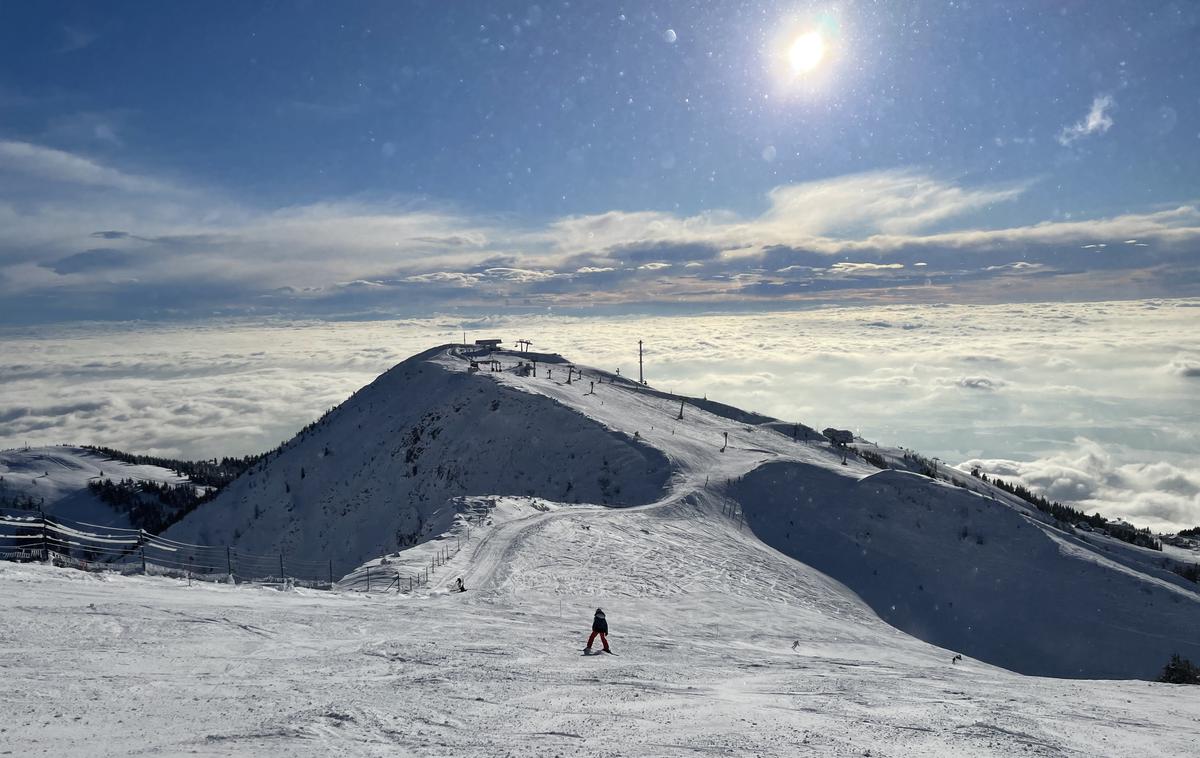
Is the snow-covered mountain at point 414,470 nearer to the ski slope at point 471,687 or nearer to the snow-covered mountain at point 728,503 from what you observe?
the snow-covered mountain at point 728,503

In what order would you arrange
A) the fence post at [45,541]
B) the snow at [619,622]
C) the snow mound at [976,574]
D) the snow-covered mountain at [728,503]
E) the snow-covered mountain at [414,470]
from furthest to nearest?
the snow-covered mountain at [414,470]
the snow-covered mountain at [728,503]
the snow mound at [976,574]
the fence post at [45,541]
the snow at [619,622]

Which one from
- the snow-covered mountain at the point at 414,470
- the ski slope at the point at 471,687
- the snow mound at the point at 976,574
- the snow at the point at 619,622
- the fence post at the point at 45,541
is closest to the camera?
the ski slope at the point at 471,687

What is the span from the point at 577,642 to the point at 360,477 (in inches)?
2205

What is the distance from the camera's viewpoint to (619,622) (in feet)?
79.4

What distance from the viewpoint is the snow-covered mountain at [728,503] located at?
39.5 meters

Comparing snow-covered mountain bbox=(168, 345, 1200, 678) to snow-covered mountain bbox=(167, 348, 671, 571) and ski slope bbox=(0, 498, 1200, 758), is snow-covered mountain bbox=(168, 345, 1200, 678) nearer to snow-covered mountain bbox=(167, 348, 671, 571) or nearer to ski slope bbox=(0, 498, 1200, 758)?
snow-covered mountain bbox=(167, 348, 671, 571)

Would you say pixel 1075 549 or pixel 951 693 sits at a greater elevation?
pixel 951 693

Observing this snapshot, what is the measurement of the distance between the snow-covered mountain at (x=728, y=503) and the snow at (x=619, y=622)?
246mm

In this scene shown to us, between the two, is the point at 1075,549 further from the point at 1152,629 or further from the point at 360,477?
the point at 360,477

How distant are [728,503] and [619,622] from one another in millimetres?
27269

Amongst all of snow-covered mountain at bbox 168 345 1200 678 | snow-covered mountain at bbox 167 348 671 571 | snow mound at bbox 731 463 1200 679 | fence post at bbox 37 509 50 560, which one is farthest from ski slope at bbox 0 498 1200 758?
snow-covered mountain at bbox 167 348 671 571

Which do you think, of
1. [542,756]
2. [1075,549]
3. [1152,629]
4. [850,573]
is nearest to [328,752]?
[542,756]

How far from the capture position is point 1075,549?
46.3 meters

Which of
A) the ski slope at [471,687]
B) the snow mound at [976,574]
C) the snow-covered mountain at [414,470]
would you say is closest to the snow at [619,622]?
the ski slope at [471,687]
